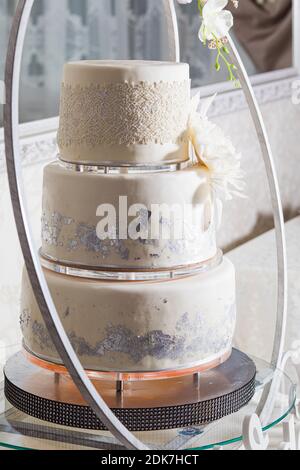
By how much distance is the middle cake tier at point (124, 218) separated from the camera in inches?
43.1

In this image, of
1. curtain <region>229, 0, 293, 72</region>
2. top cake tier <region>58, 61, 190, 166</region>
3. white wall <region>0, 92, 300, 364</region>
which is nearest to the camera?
top cake tier <region>58, 61, 190, 166</region>

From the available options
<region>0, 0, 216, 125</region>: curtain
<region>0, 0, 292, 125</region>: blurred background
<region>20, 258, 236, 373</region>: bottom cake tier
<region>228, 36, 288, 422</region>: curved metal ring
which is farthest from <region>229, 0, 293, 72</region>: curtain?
<region>20, 258, 236, 373</region>: bottom cake tier

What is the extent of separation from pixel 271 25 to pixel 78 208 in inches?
92.0

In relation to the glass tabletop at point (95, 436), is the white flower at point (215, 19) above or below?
above

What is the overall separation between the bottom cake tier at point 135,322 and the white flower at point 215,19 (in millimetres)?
368

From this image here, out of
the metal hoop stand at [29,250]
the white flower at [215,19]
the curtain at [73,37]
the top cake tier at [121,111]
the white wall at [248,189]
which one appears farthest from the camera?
the curtain at [73,37]

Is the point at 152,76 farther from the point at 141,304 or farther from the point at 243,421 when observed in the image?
the point at 243,421

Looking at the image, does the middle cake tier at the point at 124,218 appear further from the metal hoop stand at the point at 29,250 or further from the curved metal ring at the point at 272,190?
the curved metal ring at the point at 272,190

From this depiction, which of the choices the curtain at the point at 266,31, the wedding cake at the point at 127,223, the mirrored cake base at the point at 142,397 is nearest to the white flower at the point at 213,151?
the wedding cake at the point at 127,223

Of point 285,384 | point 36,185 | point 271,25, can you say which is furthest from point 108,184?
point 271,25

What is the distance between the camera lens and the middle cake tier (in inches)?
43.1

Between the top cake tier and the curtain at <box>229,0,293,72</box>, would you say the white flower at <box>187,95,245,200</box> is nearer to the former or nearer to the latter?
the top cake tier

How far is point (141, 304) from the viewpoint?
1101mm

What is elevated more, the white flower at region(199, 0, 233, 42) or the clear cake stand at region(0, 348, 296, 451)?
the white flower at region(199, 0, 233, 42)
